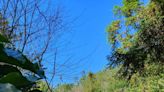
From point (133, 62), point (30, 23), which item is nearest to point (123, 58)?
point (133, 62)

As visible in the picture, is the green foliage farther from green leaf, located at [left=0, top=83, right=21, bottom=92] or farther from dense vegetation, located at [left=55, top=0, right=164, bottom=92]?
dense vegetation, located at [left=55, top=0, right=164, bottom=92]

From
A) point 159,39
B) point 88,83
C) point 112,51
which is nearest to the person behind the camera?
point 159,39

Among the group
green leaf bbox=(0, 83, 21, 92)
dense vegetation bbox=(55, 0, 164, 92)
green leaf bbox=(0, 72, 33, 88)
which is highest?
dense vegetation bbox=(55, 0, 164, 92)

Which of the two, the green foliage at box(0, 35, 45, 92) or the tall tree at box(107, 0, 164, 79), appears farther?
the tall tree at box(107, 0, 164, 79)

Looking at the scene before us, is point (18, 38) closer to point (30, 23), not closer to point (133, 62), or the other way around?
point (30, 23)

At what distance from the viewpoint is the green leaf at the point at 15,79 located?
869 mm

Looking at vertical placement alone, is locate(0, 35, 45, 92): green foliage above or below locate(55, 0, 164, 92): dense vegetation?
below

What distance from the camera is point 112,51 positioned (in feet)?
33.3

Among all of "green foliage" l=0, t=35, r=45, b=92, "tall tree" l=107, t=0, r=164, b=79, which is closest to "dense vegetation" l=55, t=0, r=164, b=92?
"tall tree" l=107, t=0, r=164, b=79

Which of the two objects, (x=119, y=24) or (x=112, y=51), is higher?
(x=119, y=24)

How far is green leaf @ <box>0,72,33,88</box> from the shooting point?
0.87m

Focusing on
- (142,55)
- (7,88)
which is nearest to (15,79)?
(7,88)

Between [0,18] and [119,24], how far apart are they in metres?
7.91

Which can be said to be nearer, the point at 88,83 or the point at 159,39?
the point at 159,39
